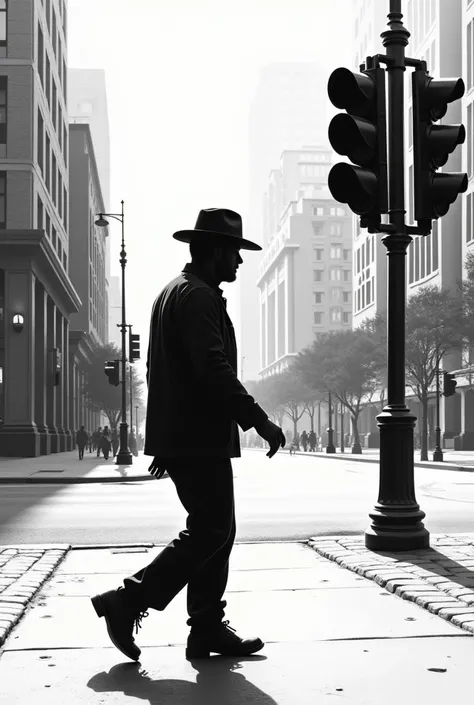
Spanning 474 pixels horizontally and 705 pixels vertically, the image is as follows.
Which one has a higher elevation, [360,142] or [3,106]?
[3,106]

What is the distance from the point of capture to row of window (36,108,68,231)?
41112 mm

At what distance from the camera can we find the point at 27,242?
112 feet

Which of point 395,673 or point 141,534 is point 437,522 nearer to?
point 141,534

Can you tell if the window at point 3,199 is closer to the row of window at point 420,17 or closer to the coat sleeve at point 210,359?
the coat sleeve at point 210,359

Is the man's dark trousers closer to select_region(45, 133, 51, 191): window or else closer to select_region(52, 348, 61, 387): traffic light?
select_region(52, 348, 61, 387): traffic light

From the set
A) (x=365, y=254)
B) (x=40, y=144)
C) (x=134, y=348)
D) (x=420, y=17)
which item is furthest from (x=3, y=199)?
(x=365, y=254)

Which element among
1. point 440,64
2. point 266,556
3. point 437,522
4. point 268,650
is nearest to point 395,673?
point 268,650

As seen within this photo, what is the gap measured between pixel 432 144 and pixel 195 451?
13.8ft

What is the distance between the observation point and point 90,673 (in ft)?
13.7

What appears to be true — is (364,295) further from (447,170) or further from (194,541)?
(194,541)

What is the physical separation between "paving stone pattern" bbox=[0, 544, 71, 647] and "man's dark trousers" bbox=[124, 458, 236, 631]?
3.10ft

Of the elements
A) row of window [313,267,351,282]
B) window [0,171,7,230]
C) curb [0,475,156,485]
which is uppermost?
row of window [313,267,351,282]

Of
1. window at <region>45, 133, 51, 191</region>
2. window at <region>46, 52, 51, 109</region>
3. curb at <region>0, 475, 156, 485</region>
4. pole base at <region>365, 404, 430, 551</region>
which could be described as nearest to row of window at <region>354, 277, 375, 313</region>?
window at <region>46, 52, 51, 109</region>

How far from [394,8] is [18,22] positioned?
3225 cm
